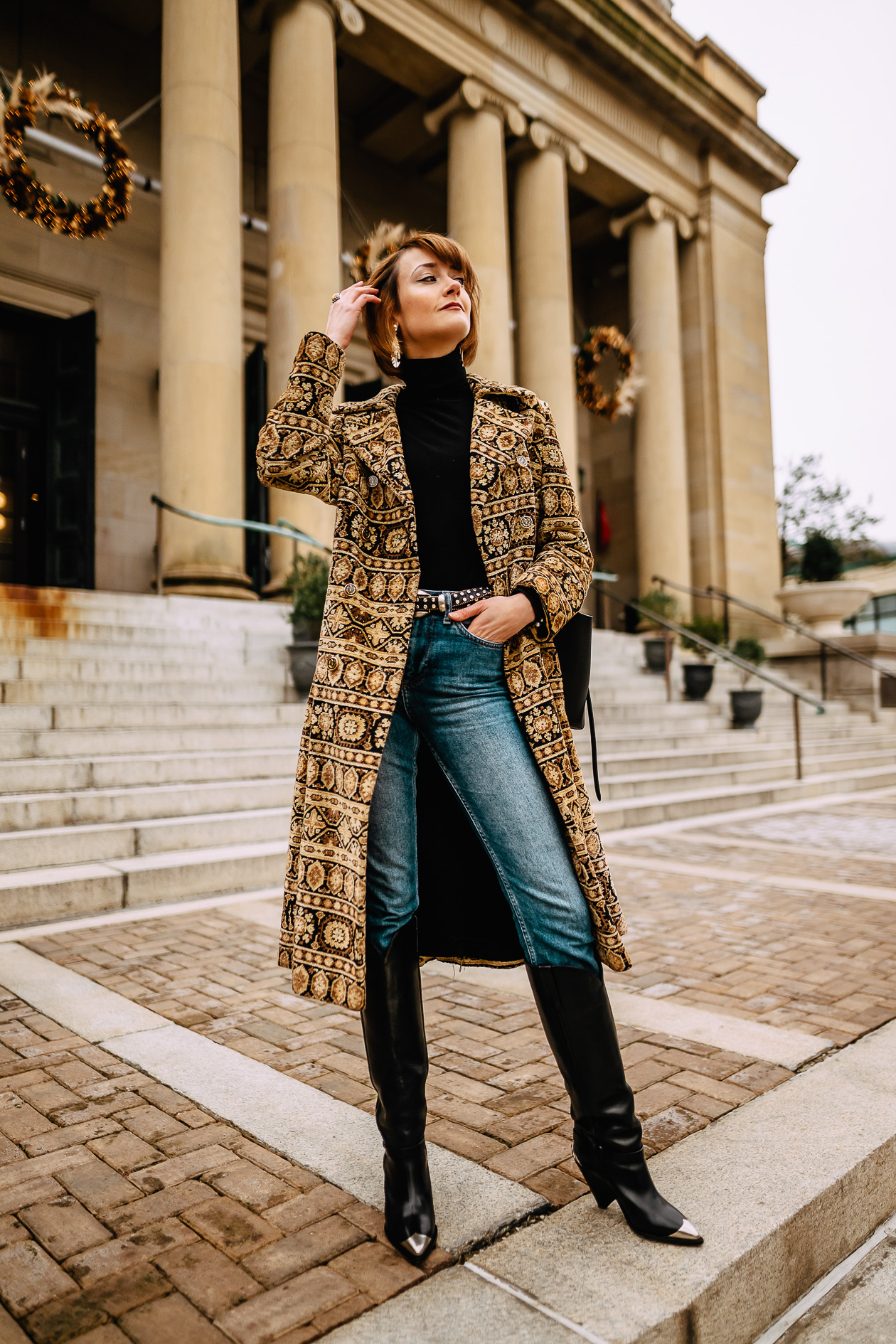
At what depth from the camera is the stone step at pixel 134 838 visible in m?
4.89

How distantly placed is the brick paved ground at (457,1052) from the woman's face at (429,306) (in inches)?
74.0

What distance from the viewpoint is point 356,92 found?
54.3 feet

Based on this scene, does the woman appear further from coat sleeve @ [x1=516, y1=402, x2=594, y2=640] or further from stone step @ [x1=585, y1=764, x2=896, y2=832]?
stone step @ [x1=585, y1=764, x2=896, y2=832]

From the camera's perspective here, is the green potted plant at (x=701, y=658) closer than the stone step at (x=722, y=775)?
No

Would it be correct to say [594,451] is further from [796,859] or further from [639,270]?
[796,859]

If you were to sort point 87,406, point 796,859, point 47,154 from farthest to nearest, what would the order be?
point 47,154
point 87,406
point 796,859

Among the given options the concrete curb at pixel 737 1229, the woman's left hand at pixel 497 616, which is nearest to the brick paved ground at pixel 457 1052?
the concrete curb at pixel 737 1229

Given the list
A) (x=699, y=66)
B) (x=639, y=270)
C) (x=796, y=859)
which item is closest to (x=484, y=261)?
(x=639, y=270)

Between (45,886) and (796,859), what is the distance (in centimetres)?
470

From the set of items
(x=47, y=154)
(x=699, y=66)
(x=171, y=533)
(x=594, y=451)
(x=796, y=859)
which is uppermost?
(x=699, y=66)

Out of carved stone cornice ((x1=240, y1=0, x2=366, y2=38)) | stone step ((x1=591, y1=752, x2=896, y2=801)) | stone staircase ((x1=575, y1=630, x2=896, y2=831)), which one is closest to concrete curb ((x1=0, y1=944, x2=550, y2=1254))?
stone staircase ((x1=575, y1=630, x2=896, y2=831))

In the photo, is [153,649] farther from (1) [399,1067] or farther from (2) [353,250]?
(2) [353,250]

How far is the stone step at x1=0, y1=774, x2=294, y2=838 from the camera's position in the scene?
5.21 metres

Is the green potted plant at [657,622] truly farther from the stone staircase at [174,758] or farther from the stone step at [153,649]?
the stone step at [153,649]
